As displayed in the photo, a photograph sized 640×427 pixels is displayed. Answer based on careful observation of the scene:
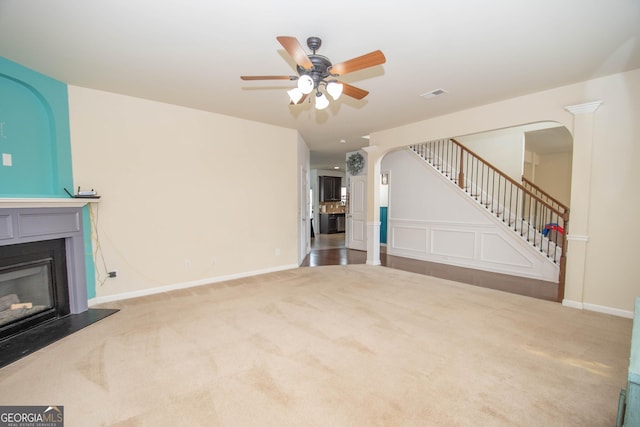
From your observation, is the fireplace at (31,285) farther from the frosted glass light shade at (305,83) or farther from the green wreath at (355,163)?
the green wreath at (355,163)

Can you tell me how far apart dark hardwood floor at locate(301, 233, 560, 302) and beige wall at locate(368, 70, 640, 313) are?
607 mm

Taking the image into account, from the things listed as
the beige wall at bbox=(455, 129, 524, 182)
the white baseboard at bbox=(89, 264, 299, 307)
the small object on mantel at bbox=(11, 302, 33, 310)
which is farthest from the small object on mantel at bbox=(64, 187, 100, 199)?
the beige wall at bbox=(455, 129, 524, 182)

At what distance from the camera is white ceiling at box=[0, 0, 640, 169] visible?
79.2 inches

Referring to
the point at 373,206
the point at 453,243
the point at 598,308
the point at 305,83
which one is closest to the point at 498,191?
the point at 453,243

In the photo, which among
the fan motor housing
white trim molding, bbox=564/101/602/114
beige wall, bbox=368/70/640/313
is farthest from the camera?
white trim molding, bbox=564/101/602/114

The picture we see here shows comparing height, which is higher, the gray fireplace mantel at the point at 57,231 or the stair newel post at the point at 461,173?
the stair newel post at the point at 461,173

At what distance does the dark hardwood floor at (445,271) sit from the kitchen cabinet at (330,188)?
3089mm

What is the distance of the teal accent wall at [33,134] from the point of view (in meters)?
2.84

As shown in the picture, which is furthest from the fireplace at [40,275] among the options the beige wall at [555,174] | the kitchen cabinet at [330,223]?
the beige wall at [555,174]

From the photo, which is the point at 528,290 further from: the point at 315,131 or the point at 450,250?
the point at 315,131

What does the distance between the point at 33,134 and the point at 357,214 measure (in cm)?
607

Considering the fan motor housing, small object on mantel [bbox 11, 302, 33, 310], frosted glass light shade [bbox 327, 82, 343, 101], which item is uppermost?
the fan motor housing

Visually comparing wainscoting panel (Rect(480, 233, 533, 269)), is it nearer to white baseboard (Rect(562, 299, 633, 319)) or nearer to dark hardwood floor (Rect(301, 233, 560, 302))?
dark hardwood floor (Rect(301, 233, 560, 302))

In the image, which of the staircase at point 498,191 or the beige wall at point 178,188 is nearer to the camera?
the beige wall at point 178,188
